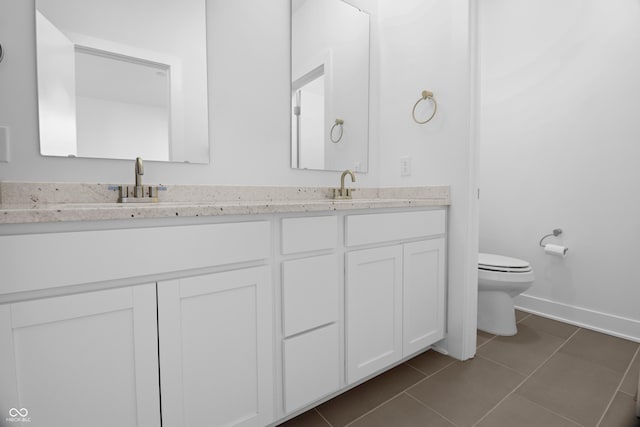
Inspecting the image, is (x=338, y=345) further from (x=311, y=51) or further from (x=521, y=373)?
(x=311, y=51)

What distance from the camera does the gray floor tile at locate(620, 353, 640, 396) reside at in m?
1.43

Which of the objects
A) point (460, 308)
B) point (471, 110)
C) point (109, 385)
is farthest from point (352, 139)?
point (109, 385)

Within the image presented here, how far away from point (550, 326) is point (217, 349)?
7.50 ft

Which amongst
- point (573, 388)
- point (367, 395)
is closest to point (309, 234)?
point (367, 395)

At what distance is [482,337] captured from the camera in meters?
2.00

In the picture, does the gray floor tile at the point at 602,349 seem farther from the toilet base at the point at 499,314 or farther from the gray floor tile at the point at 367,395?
the gray floor tile at the point at 367,395

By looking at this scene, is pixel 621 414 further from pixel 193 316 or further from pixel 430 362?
pixel 193 316

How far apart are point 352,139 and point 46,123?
1561 mm

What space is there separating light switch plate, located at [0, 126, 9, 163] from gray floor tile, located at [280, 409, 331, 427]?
147 cm

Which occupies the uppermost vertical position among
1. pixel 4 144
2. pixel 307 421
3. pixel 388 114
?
pixel 388 114

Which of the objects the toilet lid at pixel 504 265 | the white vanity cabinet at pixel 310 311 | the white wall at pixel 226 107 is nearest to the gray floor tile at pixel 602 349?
the toilet lid at pixel 504 265

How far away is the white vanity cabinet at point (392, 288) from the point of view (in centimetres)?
134

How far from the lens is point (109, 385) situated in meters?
0.82

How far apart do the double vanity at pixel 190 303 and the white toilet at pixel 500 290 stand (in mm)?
822
